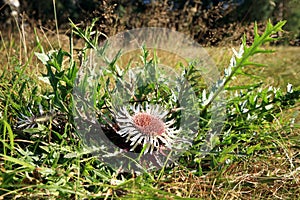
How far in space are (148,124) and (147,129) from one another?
0.07ft

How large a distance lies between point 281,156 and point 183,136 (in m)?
0.32

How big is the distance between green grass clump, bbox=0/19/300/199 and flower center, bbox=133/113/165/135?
0.27 ft

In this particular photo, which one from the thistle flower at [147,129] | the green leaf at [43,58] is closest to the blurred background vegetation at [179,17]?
the green leaf at [43,58]

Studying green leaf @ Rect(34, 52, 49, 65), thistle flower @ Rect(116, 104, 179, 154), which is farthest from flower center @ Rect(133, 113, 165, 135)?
green leaf @ Rect(34, 52, 49, 65)

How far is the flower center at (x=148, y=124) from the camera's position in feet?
2.91

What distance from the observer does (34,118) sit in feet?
3.01

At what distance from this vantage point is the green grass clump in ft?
2.66

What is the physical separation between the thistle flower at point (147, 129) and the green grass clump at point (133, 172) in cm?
6


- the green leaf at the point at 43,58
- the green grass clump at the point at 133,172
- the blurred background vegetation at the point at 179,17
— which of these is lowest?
the green grass clump at the point at 133,172

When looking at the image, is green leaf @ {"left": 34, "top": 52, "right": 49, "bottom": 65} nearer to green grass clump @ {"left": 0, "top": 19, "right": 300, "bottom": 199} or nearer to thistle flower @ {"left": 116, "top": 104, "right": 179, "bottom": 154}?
green grass clump @ {"left": 0, "top": 19, "right": 300, "bottom": 199}

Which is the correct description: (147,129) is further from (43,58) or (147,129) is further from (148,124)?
(43,58)

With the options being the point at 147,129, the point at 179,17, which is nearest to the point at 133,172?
the point at 147,129

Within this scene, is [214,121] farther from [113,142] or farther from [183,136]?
[113,142]

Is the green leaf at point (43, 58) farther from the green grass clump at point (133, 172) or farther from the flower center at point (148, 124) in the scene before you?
the flower center at point (148, 124)
